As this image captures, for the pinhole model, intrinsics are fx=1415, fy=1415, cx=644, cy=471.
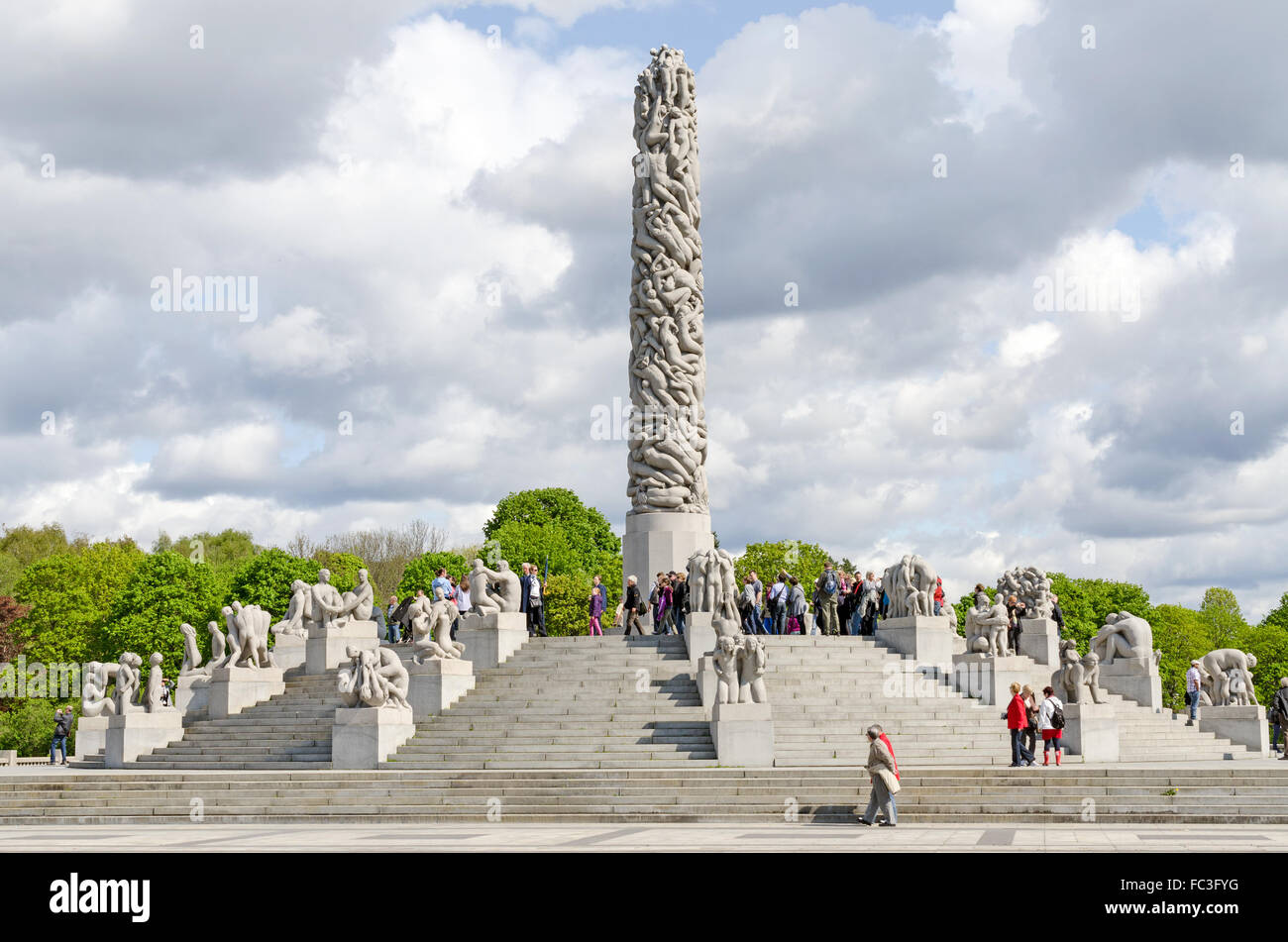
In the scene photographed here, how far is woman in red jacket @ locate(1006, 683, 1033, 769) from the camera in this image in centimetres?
2197

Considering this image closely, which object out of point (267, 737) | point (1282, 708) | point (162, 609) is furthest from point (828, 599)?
point (162, 609)

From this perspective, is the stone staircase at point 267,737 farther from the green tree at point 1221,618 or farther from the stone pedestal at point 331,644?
the green tree at point 1221,618

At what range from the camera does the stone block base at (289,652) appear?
3100cm

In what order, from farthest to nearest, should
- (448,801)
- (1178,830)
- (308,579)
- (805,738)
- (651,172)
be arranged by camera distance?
(308,579), (651,172), (805,738), (448,801), (1178,830)

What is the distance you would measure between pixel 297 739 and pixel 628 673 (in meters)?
6.16

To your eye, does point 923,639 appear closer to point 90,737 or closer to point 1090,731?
point 1090,731

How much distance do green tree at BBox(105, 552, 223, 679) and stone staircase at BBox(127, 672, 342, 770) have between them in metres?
31.2

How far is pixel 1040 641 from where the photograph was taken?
98.6 ft

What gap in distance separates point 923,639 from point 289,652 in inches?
539
